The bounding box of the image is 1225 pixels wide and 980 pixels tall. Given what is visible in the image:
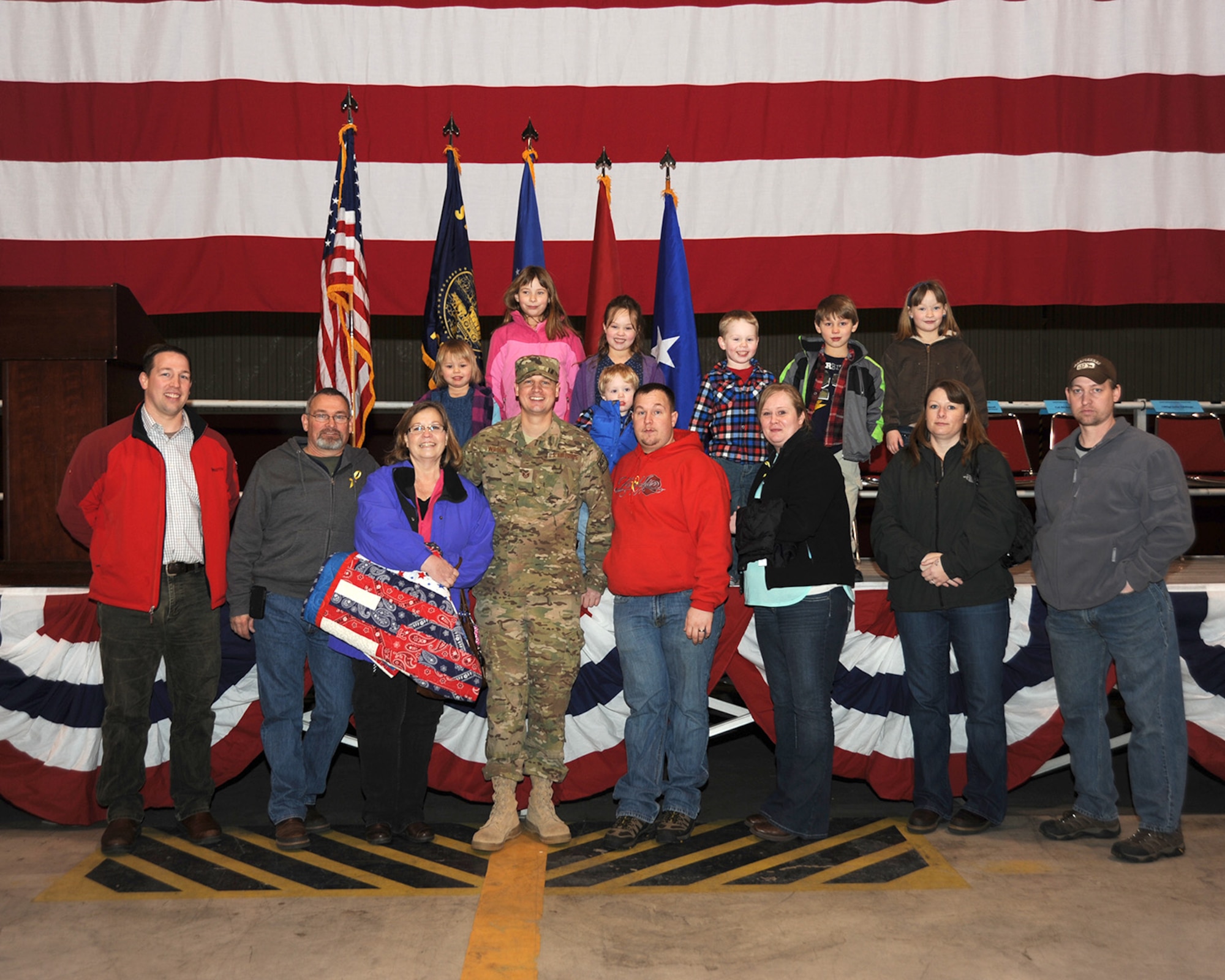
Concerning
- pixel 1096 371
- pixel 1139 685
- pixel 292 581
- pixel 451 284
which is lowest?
pixel 1139 685

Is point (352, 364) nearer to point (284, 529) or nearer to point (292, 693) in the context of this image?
point (284, 529)

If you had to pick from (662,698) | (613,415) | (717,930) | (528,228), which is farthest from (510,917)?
(528,228)

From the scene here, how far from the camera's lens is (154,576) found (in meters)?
4.03

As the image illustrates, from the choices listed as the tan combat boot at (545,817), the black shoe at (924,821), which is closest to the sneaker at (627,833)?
the tan combat boot at (545,817)

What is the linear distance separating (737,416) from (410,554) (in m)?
1.68

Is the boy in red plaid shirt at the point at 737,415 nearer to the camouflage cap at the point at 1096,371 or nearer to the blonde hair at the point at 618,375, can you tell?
the blonde hair at the point at 618,375

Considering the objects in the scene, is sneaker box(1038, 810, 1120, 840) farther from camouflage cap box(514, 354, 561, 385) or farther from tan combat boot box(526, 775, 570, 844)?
camouflage cap box(514, 354, 561, 385)

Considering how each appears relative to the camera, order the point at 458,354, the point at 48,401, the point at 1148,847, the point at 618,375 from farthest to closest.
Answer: the point at 458,354, the point at 48,401, the point at 618,375, the point at 1148,847

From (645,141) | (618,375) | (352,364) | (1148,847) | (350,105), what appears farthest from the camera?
(645,141)

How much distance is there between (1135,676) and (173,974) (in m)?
3.43

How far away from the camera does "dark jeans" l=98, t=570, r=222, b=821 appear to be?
4078mm

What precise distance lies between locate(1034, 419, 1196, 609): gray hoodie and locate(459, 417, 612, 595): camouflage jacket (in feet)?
5.76

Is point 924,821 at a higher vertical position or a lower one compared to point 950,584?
lower

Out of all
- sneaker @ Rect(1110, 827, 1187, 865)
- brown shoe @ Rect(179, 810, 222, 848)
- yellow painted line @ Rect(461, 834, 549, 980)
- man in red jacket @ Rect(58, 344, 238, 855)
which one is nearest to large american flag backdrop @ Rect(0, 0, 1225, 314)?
man in red jacket @ Rect(58, 344, 238, 855)
